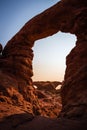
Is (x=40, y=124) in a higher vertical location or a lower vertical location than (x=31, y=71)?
lower

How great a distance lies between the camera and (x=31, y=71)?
1456cm

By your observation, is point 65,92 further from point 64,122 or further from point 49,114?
point 49,114

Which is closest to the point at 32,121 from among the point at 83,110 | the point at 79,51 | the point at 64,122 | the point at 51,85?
the point at 64,122

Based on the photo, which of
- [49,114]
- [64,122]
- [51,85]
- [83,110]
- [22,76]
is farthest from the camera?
[51,85]

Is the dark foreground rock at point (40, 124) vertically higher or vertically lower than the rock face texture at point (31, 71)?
lower

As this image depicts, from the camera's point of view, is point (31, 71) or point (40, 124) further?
point (31, 71)

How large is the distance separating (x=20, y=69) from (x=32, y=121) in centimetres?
805

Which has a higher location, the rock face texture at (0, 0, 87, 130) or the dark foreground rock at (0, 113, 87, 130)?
the rock face texture at (0, 0, 87, 130)

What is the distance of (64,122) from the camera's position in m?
5.46

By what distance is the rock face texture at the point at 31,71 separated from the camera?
6133 millimetres

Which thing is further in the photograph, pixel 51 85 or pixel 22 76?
pixel 51 85

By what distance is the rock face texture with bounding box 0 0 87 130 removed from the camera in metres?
6.13

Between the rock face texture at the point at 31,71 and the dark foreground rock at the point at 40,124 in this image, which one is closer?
the dark foreground rock at the point at 40,124

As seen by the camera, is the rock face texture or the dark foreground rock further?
the rock face texture
